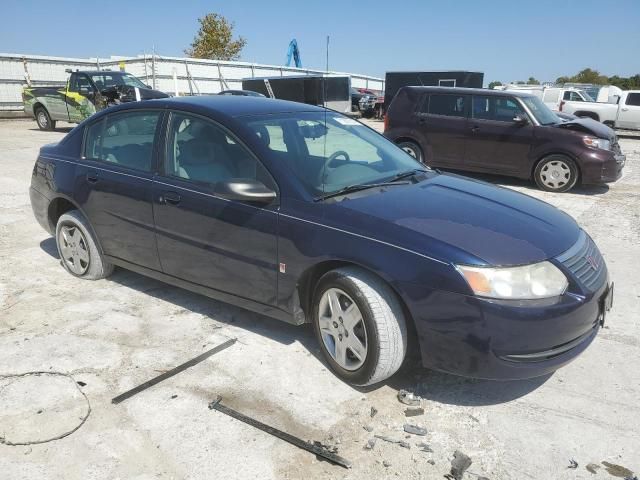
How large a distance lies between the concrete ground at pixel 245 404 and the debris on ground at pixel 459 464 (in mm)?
32

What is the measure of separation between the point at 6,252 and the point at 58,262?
0.75m

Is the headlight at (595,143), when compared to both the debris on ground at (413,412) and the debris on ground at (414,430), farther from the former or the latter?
the debris on ground at (414,430)

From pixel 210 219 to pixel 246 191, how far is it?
0.49 metres

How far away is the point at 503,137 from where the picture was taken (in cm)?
908

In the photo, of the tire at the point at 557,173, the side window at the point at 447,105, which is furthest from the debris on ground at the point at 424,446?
the side window at the point at 447,105

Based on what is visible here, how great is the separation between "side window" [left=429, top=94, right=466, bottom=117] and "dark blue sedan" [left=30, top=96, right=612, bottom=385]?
575 centimetres

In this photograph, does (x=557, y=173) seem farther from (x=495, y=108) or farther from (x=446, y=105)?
(x=446, y=105)

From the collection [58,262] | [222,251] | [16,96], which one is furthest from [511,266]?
[16,96]

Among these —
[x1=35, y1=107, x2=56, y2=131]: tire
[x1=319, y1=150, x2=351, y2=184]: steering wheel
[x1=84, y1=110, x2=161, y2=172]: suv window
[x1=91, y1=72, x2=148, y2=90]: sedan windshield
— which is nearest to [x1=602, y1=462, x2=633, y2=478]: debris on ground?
[x1=319, y1=150, x2=351, y2=184]: steering wheel

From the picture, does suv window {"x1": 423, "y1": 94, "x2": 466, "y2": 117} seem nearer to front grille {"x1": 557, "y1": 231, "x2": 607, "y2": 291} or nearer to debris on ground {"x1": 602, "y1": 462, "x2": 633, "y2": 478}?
front grille {"x1": 557, "y1": 231, "x2": 607, "y2": 291}

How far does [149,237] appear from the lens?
3881mm

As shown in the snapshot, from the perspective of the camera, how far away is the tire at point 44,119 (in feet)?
55.5

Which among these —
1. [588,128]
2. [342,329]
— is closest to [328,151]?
[342,329]

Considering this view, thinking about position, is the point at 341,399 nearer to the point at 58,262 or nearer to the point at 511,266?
the point at 511,266
